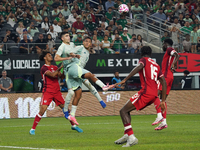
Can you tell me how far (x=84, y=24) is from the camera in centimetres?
2458

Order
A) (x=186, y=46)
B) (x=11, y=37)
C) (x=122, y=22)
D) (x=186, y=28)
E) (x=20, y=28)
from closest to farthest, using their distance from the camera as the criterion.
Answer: (x=11, y=37)
(x=20, y=28)
(x=186, y=46)
(x=122, y=22)
(x=186, y=28)

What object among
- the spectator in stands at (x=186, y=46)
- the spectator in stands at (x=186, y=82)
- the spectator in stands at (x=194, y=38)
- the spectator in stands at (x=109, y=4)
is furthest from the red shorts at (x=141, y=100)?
the spectator in stands at (x=109, y=4)

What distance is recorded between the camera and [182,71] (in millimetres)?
22922

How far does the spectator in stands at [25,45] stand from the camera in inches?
824

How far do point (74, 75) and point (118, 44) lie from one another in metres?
11.7

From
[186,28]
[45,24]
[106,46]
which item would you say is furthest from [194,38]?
[45,24]

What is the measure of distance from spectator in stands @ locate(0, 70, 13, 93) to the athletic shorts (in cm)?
1027

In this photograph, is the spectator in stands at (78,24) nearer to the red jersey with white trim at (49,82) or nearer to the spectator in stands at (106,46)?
the spectator in stands at (106,46)

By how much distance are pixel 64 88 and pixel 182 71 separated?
23.7ft

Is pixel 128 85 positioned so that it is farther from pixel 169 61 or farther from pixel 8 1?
pixel 169 61

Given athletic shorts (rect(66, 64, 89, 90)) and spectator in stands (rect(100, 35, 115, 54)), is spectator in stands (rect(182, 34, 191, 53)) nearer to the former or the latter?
spectator in stands (rect(100, 35, 115, 54))

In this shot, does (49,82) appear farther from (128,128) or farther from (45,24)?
(45,24)

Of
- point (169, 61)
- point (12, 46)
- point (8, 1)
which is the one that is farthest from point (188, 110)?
point (8, 1)

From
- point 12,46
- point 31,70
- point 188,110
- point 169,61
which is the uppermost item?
point 169,61
